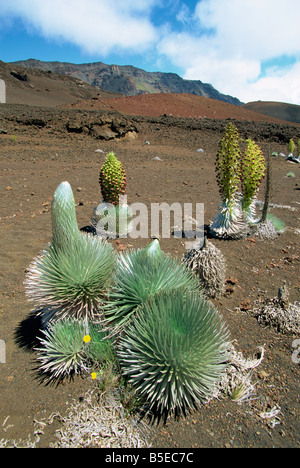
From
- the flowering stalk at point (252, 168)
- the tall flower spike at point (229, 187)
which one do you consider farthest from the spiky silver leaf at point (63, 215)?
the flowering stalk at point (252, 168)

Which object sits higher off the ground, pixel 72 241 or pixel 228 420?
pixel 72 241

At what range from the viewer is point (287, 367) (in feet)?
6.73

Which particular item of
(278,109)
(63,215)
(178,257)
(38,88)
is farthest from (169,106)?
(278,109)

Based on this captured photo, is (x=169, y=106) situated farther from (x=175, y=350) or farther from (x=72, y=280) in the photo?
(x=175, y=350)

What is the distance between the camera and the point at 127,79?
416 ft

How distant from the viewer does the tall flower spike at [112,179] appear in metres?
3.65

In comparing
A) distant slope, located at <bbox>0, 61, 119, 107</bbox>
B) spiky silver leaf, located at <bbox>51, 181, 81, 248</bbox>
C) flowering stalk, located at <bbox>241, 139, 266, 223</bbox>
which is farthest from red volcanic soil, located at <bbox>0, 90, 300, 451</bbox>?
distant slope, located at <bbox>0, 61, 119, 107</bbox>

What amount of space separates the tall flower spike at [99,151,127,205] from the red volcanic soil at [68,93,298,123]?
62.3 ft

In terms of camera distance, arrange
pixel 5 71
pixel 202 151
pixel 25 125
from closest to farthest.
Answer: pixel 202 151 < pixel 25 125 < pixel 5 71

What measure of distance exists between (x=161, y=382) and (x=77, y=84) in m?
53.7

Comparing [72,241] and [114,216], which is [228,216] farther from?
[72,241]

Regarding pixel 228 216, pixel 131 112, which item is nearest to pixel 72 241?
pixel 228 216

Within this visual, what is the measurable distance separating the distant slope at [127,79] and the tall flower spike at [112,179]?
11737cm

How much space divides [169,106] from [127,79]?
4557 inches
